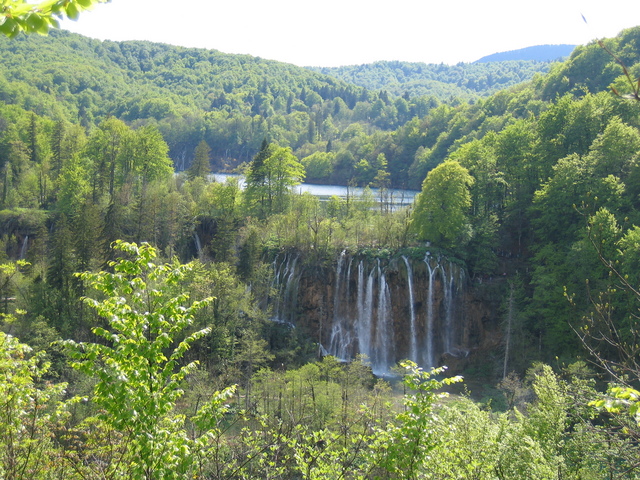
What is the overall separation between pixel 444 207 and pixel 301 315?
13.1 m

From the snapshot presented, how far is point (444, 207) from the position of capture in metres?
35.2

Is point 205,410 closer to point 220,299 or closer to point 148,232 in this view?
point 220,299

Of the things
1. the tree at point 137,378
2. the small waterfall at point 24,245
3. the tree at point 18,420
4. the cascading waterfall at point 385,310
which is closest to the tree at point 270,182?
the cascading waterfall at point 385,310

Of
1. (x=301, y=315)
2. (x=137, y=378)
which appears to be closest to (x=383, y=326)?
(x=301, y=315)

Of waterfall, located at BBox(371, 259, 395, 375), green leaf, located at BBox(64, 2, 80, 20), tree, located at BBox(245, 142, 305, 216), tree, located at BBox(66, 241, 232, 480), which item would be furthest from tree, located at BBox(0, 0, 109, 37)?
tree, located at BBox(245, 142, 305, 216)

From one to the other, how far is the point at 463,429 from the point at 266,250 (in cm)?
2518

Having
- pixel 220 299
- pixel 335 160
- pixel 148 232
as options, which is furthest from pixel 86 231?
pixel 335 160

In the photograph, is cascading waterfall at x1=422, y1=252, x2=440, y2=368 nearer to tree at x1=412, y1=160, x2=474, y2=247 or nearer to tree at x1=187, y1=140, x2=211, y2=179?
tree at x1=412, y1=160, x2=474, y2=247

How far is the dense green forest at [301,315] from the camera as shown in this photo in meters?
6.89

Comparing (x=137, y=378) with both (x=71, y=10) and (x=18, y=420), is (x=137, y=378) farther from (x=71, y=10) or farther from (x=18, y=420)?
(x=71, y=10)

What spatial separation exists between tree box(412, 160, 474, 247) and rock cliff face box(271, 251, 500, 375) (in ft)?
6.73

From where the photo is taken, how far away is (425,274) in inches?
1314

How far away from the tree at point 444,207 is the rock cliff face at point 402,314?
205cm

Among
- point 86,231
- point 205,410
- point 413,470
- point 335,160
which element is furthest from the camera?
point 335,160
